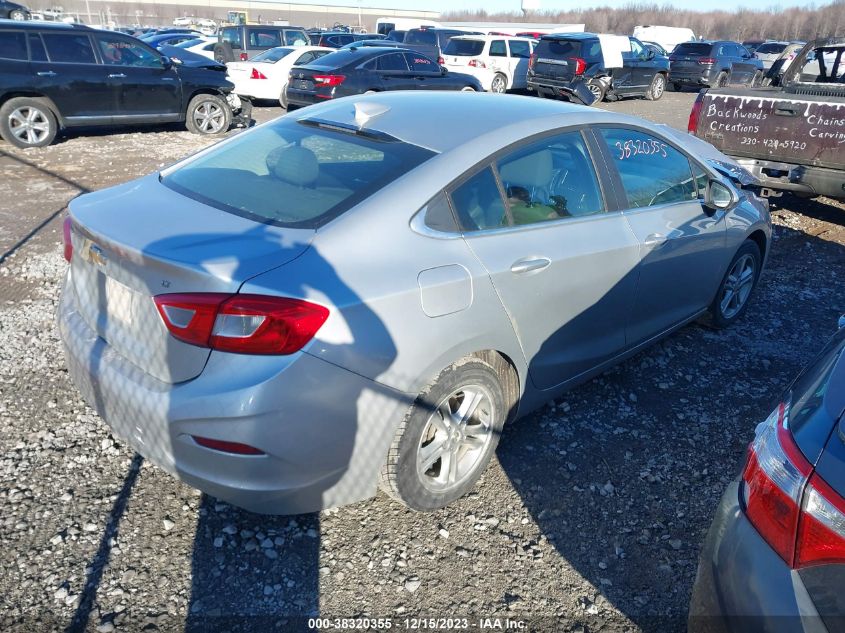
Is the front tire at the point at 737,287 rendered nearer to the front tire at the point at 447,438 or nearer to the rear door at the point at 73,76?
the front tire at the point at 447,438

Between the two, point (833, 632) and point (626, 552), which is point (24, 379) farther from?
point (833, 632)

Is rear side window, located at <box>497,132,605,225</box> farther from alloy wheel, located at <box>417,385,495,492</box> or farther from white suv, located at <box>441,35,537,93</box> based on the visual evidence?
white suv, located at <box>441,35,537,93</box>

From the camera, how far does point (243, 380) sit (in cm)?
221

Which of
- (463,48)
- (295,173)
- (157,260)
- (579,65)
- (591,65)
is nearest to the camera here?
(157,260)

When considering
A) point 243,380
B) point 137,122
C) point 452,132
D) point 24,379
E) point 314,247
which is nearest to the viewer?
point 243,380

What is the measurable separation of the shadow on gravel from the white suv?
14362 mm

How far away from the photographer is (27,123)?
9.70m

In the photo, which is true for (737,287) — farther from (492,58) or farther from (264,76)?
(492,58)

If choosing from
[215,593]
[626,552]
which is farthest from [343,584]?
[626,552]

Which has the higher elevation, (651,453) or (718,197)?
(718,197)

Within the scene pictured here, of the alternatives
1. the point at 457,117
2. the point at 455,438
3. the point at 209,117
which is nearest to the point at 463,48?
the point at 209,117

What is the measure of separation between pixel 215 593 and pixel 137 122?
1020cm

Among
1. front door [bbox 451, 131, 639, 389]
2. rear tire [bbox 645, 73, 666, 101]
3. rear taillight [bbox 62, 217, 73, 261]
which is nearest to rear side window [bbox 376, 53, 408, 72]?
rear tire [bbox 645, 73, 666, 101]

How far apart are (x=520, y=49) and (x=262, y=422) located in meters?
18.6
